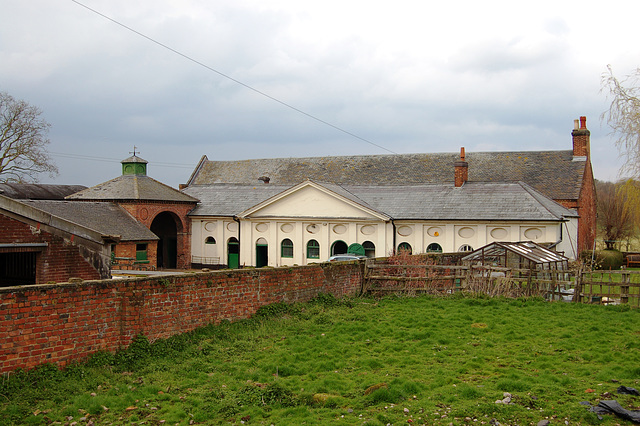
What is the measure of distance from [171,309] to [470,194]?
2283cm

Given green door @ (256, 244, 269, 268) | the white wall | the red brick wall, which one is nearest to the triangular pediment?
the white wall

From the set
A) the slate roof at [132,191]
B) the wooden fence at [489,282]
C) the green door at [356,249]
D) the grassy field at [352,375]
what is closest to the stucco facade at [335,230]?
the green door at [356,249]

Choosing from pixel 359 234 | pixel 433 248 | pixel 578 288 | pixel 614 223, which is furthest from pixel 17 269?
pixel 614 223

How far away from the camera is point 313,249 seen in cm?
3428

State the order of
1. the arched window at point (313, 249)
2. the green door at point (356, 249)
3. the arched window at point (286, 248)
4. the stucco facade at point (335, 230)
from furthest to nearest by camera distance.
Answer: the arched window at point (286, 248) → the arched window at point (313, 249) → the green door at point (356, 249) → the stucco facade at point (335, 230)

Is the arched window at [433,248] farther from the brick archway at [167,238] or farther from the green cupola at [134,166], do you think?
the green cupola at [134,166]

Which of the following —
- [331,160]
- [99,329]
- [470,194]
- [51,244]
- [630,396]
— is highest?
[331,160]

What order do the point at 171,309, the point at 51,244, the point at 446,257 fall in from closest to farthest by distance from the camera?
the point at 171,309 → the point at 51,244 → the point at 446,257

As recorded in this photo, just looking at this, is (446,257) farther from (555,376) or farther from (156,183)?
(156,183)

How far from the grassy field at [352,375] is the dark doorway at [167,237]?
84.4ft

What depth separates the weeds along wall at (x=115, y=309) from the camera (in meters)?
9.53

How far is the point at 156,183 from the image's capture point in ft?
124

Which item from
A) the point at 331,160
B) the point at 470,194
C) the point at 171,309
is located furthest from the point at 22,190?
the point at 171,309

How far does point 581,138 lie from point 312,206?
19.5 metres
